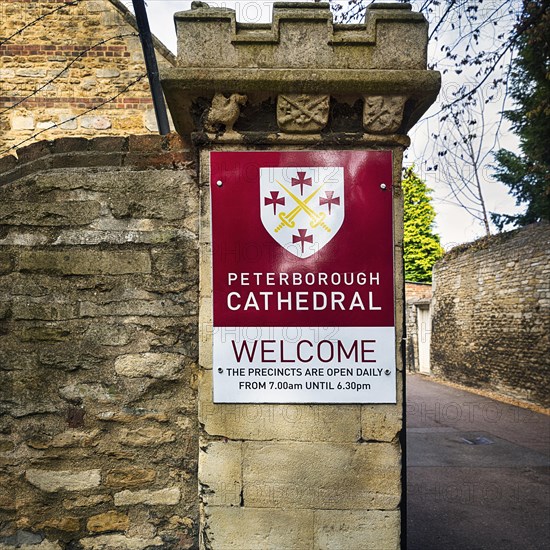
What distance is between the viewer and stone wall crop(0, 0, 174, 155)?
7605 millimetres

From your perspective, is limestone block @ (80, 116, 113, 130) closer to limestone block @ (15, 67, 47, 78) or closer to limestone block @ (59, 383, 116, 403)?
limestone block @ (15, 67, 47, 78)

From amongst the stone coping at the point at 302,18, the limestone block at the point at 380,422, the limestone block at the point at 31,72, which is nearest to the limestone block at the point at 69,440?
the limestone block at the point at 380,422

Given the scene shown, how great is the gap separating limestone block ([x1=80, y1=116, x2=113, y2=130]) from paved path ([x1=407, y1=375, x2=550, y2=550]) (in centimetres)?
639

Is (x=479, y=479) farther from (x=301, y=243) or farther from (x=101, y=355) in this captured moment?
(x=101, y=355)

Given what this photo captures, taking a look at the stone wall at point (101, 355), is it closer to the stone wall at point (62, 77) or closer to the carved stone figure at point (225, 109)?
the carved stone figure at point (225, 109)

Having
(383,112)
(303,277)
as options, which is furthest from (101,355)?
(383,112)

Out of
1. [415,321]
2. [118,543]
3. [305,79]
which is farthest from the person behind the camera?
[415,321]

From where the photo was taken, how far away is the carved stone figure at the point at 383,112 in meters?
A: 2.46

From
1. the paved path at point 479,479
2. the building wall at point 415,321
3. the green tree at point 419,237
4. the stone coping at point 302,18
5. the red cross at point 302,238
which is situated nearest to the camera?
the stone coping at point 302,18

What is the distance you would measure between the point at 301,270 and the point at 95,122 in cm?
622

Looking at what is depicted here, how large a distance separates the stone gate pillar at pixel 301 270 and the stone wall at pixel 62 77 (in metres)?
5.57

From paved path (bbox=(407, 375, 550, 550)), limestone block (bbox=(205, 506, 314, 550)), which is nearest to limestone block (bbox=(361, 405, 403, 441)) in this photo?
limestone block (bbox=(205, 506, 314, 550))

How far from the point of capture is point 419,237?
3153 centimetres

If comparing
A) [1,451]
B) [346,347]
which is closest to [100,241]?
[1,451]
